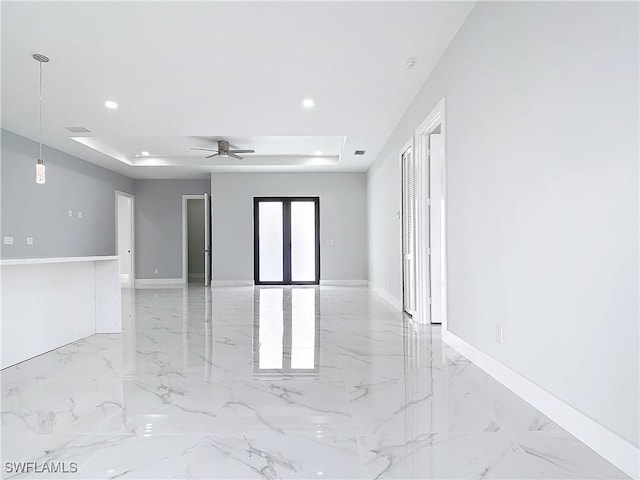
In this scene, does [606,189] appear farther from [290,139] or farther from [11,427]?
[290,139]

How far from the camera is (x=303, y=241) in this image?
9.76m

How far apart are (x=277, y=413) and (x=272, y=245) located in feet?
25.1

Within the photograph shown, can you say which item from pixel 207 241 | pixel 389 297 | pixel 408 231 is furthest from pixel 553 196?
pixel 207 241

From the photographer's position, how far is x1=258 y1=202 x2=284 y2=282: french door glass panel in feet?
31.8

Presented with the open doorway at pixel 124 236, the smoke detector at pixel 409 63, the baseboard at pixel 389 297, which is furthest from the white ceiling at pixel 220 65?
the open doorway at pixel 124 236

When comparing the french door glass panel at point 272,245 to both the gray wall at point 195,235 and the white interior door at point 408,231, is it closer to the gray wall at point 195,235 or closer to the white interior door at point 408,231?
the gray wall at point 195,235

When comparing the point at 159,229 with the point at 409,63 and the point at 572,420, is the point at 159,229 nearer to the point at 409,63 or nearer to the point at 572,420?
the point at 409,63

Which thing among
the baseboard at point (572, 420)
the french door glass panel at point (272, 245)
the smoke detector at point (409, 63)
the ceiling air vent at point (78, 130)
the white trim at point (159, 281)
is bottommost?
the white trim at point (159, 281)

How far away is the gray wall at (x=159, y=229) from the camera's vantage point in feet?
33.8

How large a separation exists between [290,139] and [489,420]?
6107mm

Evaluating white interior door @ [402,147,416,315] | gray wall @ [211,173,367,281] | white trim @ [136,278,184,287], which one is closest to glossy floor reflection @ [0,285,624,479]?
white interior door @ [402,147,416,315]

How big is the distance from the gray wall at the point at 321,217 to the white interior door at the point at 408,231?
3.94 metres

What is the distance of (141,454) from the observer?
5.62 ft

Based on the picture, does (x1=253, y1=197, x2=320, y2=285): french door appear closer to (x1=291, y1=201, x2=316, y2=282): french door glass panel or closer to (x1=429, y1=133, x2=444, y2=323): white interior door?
(x1=291, y1=201, x2=316, y2=282): french door glass panel
